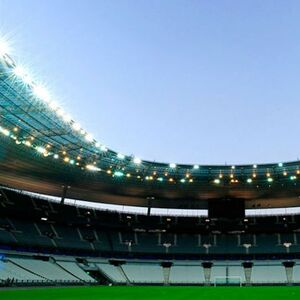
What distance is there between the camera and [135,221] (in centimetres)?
6234

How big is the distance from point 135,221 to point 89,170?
19.4 meters

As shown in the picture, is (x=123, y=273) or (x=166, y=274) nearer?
(x=123, y=273)

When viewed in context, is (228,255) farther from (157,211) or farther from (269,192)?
(157,211)

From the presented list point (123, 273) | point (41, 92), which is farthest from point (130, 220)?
point (41, 92)

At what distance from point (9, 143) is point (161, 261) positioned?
1248 inches

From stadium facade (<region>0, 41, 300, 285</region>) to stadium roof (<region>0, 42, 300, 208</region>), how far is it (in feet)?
0.48

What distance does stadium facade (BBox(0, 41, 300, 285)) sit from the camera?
42.0m

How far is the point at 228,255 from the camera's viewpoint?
5803cm

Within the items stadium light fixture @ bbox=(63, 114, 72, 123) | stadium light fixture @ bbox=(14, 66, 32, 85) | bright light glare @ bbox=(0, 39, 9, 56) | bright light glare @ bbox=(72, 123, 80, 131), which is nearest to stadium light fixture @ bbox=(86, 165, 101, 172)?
bright light glare @ bbox=(72, 123, 80, 131)

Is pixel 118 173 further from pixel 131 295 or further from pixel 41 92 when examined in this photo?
pixel 41 92

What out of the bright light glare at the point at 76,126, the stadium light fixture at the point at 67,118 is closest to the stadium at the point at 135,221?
the bright light glare at the point at 76,126

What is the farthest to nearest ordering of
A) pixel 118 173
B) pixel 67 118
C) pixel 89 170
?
pixel 118 173
pixel 89 170
pixel 67 118

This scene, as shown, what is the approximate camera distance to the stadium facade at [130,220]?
41969 mm

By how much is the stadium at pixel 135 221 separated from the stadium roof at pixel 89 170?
170mm
